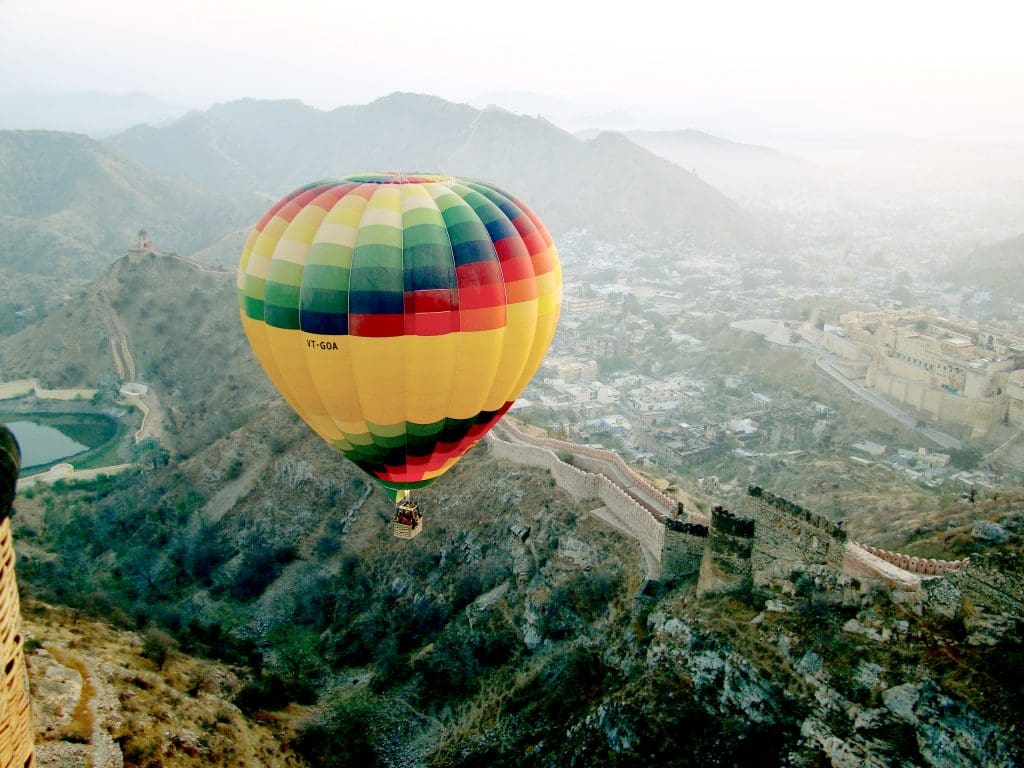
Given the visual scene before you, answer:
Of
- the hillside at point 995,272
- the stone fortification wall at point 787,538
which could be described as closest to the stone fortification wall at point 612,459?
the stone fortification wall at point 787,538

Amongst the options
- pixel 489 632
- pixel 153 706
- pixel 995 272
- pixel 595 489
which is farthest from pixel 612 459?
pixel 995 272

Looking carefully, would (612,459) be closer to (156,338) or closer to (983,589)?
(983,589)

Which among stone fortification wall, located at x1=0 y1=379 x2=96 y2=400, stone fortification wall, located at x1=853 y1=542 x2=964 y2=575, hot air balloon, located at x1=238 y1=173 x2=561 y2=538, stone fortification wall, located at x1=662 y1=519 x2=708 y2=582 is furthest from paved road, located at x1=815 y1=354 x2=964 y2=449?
stone fortification wall, located at x1=0 y1=379 x2=96 y2=400

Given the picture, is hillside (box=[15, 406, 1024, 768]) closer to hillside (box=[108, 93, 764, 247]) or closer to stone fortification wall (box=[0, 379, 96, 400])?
stone fortification wall (box=[0, 379, 96, 400])

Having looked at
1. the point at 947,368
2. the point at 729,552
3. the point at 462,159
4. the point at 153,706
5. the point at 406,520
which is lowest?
the point at 153,706

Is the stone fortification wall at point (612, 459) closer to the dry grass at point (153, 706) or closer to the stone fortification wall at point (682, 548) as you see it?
the stone fortification wall at point (682, 548)

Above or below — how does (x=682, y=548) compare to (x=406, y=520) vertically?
above
